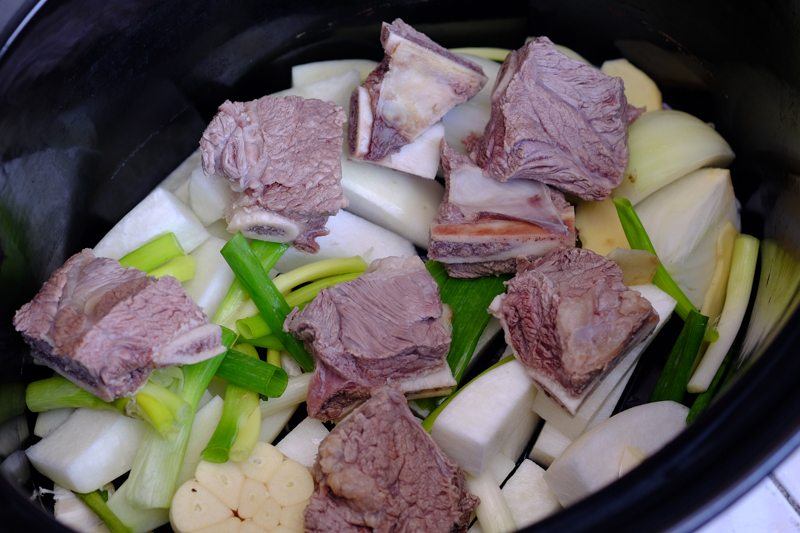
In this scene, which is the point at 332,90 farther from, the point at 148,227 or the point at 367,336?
the point at 367,336

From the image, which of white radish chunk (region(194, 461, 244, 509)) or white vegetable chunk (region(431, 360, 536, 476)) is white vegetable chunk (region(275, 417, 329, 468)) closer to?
white radish chunk (region(194, 461, 244, 509))

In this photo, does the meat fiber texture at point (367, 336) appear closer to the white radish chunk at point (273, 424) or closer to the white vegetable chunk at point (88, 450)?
the white radish chunk at point (273, 424)

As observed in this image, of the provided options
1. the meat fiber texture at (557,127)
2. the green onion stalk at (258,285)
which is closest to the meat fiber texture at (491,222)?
the meat fiber texture at (557,127)

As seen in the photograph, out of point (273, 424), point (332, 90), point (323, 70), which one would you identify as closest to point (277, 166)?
point (332, 90)

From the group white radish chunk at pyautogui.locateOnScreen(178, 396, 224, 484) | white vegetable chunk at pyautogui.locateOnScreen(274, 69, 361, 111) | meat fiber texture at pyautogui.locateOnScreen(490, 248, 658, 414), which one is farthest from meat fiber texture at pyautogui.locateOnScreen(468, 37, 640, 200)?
white radish chunk at pyautogui.locateOnScreen(178, 396, 224, 484)

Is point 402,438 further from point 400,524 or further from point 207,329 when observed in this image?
point 207,329

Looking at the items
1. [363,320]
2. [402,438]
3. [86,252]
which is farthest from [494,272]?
[86,252]
